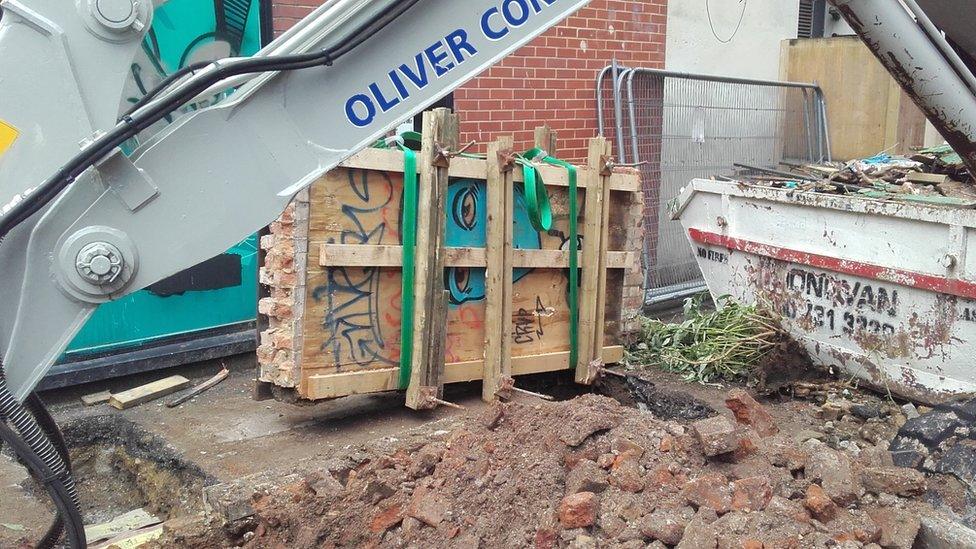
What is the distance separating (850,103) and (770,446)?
8000mm

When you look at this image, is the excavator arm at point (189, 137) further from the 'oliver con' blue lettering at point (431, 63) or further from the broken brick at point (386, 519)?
the broken brick at point (386, 519)

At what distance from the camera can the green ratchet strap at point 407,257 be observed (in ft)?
16.9

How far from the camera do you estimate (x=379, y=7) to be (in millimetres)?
2541

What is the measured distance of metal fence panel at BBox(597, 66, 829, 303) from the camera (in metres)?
8.56

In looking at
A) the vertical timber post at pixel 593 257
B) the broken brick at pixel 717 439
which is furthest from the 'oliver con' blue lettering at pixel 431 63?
the vertical timber post at pixel 593 257

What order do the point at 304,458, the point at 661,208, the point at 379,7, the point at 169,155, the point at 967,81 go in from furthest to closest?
the point at 661,208 → the point at 304,458 → the point at 967,81 → the point at 379,7 → the point at 169,155

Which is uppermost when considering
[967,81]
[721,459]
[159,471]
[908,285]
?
[967,81]

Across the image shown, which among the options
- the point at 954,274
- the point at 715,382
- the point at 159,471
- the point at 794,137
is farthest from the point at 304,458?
the point at 794,137

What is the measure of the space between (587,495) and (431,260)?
2.24 m

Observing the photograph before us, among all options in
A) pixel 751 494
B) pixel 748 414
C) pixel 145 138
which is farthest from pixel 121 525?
pixel 748 414

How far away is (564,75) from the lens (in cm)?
824

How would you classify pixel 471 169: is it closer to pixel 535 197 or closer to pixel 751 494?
pixel 535 197

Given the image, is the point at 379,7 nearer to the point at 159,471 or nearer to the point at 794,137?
the point at 159,471

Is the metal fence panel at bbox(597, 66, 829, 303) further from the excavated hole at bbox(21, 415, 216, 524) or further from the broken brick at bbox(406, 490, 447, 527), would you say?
the broken brick at bbox(406, 490, 447, 527)
